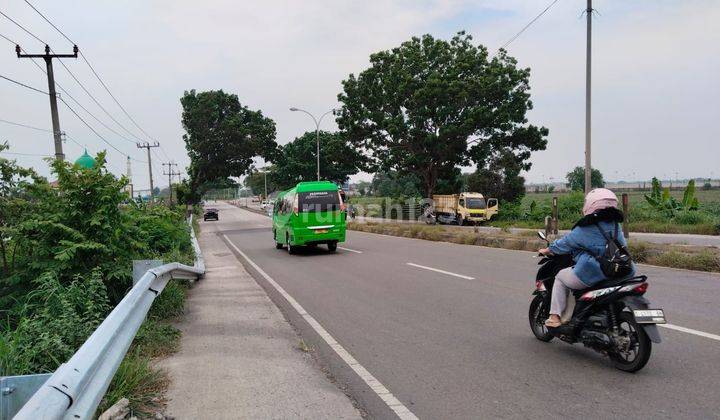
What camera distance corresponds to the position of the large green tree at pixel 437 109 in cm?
4034

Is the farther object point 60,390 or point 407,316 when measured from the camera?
point 407,316

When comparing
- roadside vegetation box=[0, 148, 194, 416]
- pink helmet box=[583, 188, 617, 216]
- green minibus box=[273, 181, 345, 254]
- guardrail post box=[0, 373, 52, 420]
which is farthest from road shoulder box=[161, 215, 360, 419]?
green minibus box=[273, 181, 345, 254]

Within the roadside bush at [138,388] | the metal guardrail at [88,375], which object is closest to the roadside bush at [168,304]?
the roadside bush at [138,388]

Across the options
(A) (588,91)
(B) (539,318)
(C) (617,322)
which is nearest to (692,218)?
(A) (588,91)

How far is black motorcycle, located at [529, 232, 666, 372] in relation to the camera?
16.5 feet

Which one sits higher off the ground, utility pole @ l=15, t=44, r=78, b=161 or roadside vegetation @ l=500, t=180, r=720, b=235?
utility pole @ l=15, t=44, r=78, b=161

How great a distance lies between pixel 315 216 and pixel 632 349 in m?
14.4

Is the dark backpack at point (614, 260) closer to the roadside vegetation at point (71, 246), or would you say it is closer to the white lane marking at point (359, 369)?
the white lane marking at point (359, 369)

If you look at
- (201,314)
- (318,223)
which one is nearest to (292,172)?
(318,223)

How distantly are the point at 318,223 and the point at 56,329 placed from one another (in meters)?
13.5

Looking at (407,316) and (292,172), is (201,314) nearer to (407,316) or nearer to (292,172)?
(407,316)

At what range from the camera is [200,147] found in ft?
186

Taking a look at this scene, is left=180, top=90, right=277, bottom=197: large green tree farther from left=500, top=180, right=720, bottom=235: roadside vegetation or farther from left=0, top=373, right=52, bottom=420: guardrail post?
left=0, top=373, right=52, bottom=420: guardrail post

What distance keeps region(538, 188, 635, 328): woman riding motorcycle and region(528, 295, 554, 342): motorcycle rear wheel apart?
58 centimetres
